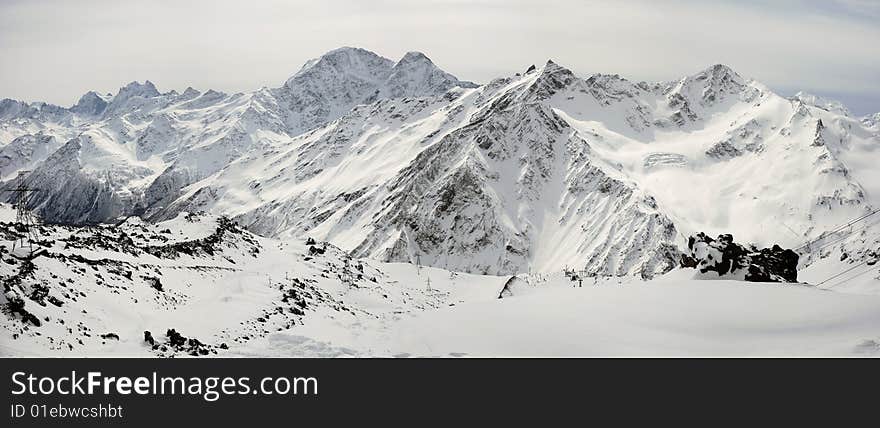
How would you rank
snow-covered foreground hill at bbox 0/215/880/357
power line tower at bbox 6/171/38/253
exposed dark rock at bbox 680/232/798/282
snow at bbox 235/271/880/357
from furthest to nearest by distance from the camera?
power line tower at bbox 6/171/38/253
exposed dark rock at bbox 680/232/798/282
snow-covered foreground hill at bbox 0/215/880/357
snow at bbox 235/271/880/357

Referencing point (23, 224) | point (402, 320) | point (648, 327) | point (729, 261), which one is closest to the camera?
point (648, 327)

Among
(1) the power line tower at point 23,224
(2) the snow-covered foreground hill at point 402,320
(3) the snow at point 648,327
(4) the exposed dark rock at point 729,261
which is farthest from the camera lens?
(1) the power line tower at point 23,224

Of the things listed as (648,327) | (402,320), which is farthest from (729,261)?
(402,320)

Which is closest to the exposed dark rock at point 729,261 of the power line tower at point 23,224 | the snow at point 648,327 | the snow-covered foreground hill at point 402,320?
the snow-covered foreground hill at point 402,320

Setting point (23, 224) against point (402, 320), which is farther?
point (23, 224)

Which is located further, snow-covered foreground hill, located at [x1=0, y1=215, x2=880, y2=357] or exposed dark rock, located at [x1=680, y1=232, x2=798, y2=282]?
exposed dark rock, located at [x1=680, y1=232, x2=798, y2=282]

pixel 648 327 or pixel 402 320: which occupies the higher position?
pixel 402 320

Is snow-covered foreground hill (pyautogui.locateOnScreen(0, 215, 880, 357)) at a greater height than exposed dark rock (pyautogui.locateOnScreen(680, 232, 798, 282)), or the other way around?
exposed dark rock (pyautogui.locateOnScreen(680, 232, 798, 282))

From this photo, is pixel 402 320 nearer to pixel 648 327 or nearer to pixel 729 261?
pixel 648 327

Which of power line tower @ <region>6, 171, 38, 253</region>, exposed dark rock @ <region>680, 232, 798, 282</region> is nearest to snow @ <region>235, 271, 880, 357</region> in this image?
exposed dark rock @ <region>680, 232, 798, 282</region>

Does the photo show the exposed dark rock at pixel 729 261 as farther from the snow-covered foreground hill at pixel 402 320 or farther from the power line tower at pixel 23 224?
the power line tower at pixel 23 224

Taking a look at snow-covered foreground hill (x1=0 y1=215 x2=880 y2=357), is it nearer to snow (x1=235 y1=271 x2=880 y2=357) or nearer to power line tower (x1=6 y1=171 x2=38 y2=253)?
snow (x1=235 y1=271 x2=880 y2=357)
